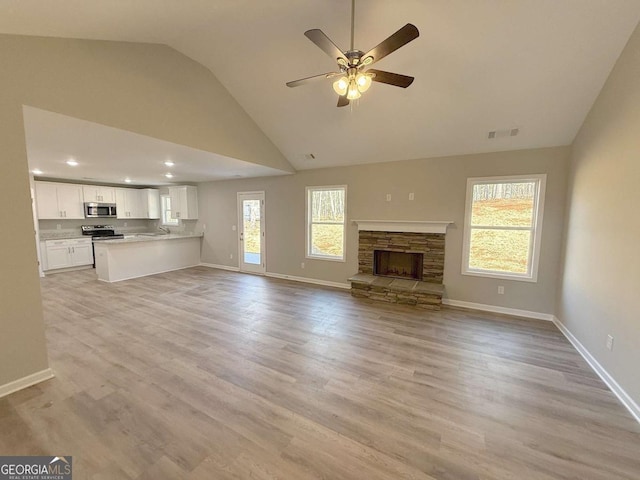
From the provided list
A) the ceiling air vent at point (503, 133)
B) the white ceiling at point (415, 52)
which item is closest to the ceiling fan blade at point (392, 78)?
the white ceiling at point (415, 52)

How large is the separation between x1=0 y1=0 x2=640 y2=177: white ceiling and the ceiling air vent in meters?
0.07

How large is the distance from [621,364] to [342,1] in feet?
13.3

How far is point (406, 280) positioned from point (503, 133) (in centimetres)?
275

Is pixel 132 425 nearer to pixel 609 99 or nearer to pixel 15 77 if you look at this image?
pixel 15 77

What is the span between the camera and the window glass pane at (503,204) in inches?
156

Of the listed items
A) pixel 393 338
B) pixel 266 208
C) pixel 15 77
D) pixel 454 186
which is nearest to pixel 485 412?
pixel 393 338

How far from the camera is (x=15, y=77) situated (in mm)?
2080

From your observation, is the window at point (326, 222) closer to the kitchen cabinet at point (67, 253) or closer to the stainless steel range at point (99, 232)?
the stainless steel range at point (99, 232)

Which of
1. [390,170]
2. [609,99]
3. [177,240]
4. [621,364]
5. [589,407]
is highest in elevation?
[609,99]

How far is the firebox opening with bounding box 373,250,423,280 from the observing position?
4938 millimetres

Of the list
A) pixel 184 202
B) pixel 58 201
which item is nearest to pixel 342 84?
pixel 184 202

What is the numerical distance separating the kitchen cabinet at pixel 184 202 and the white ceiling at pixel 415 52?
4052mm

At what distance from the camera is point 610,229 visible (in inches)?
99.7

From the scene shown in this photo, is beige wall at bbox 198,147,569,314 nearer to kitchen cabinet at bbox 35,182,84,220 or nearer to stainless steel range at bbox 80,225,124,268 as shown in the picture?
stainless steel range at bbox 80,225,124,268
